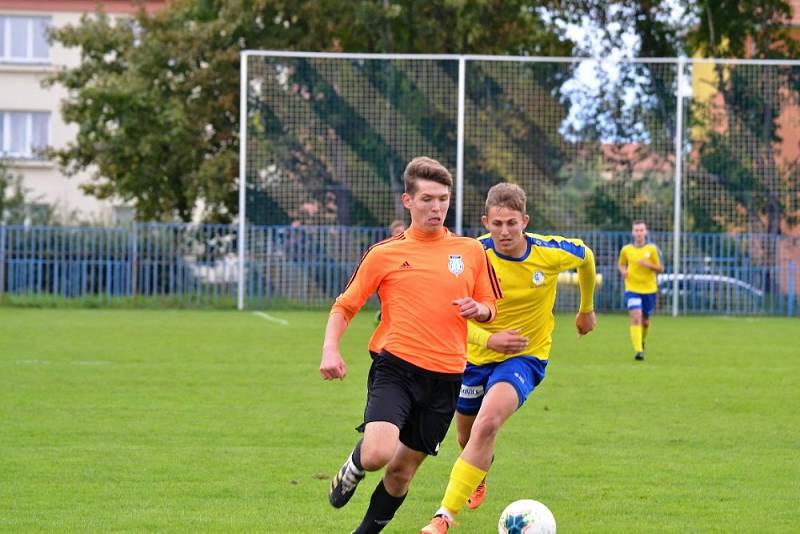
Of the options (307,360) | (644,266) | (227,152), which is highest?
(227,152)

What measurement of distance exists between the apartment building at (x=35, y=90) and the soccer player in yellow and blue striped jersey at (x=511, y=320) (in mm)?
38227

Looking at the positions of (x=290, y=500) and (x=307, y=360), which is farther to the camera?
(x=307, y=360)

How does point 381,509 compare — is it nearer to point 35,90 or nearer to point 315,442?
point 315,442

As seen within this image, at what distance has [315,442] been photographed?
10.3 m

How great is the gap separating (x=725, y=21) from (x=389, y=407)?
3033 cm

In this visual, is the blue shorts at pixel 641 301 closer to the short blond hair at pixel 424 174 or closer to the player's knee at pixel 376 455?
the short blond hair at pixel 424 174

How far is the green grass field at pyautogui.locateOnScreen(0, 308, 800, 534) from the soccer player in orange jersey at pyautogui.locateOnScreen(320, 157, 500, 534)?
74 centimetres

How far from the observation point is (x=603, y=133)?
94.7 ft

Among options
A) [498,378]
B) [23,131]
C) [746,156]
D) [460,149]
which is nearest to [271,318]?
[460,149]

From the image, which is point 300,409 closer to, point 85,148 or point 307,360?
point 307,360

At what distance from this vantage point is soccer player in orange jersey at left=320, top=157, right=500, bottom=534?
6492mm

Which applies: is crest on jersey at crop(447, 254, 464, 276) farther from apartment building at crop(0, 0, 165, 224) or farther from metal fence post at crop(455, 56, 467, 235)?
apartment building at crop(0, 0, 165, 224)

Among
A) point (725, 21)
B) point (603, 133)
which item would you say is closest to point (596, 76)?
point (603, 133)

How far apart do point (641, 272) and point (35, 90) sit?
102ft
